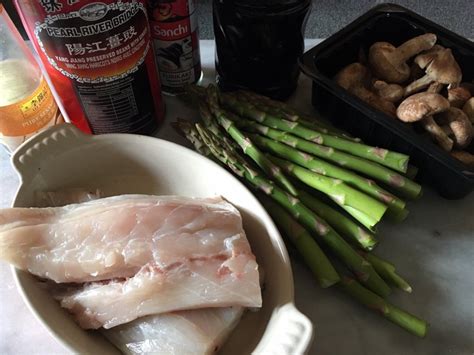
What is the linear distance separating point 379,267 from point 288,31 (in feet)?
1.51

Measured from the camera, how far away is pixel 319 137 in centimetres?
82

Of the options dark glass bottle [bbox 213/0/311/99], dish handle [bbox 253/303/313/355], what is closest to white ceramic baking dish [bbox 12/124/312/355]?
dish handle [bbox 253/303/313/355]

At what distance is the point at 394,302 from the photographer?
2.38 ft

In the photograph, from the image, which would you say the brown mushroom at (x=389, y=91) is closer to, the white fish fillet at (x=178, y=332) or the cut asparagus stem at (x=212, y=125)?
the cut asparagus stem at (x=212, y=125)

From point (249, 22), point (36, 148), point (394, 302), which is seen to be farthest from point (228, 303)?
point (249, 22)

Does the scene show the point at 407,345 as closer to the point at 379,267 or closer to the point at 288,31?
the point at 379,267

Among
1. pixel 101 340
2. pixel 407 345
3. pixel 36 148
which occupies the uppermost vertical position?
pixel 36 148

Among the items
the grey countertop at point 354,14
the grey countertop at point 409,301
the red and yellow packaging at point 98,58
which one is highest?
the red and yellow packaging at point 98,58

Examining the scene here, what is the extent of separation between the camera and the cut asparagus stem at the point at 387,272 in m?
0.72

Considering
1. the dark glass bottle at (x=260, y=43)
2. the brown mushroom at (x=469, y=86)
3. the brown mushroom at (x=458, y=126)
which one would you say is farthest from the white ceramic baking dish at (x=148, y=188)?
the brown mushroom at (x=469, y=86)

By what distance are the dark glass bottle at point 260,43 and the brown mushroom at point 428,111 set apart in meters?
0.25

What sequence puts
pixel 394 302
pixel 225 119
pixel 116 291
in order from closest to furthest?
1. pixel 116 291
2. pixel 394 302
3. pixel 225 119

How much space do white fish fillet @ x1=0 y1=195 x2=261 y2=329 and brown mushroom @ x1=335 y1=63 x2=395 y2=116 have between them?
372 mm

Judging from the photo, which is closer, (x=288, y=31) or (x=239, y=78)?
(x=288, y=31)
